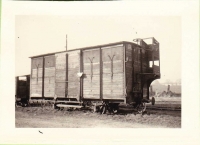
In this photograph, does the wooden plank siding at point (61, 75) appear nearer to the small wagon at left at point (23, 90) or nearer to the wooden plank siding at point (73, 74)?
the wooden plank siding at point (73, 74)

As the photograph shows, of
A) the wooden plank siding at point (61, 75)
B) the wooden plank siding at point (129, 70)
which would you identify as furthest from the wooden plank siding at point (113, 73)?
the wooden plank siding at point (61, 75)

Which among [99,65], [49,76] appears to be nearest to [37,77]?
[49,76]

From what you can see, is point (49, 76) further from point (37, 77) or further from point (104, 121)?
point (104, 121)

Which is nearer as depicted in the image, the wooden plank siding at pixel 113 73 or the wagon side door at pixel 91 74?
the wooden plank siding at pixel 113 73

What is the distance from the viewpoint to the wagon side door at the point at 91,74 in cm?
1116

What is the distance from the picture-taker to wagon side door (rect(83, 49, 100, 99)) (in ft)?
36.6

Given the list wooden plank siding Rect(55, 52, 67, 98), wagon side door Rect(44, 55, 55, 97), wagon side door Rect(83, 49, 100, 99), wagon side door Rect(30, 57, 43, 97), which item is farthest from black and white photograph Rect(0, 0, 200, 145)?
wagon side door Rect(30, 57, 43, 97)

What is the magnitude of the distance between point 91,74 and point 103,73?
70 centimetres

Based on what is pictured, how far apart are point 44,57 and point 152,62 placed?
5911mm

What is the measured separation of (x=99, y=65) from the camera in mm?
11102

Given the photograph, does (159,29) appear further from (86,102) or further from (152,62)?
(86,102)

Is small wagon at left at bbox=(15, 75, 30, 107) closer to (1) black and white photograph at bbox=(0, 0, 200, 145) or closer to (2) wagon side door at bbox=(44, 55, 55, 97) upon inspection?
(2) wagon side door at bbox=(44, 55, 55, 97)

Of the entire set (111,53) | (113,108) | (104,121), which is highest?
(111,53)

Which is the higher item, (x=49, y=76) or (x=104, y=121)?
(x=49, y=76)
